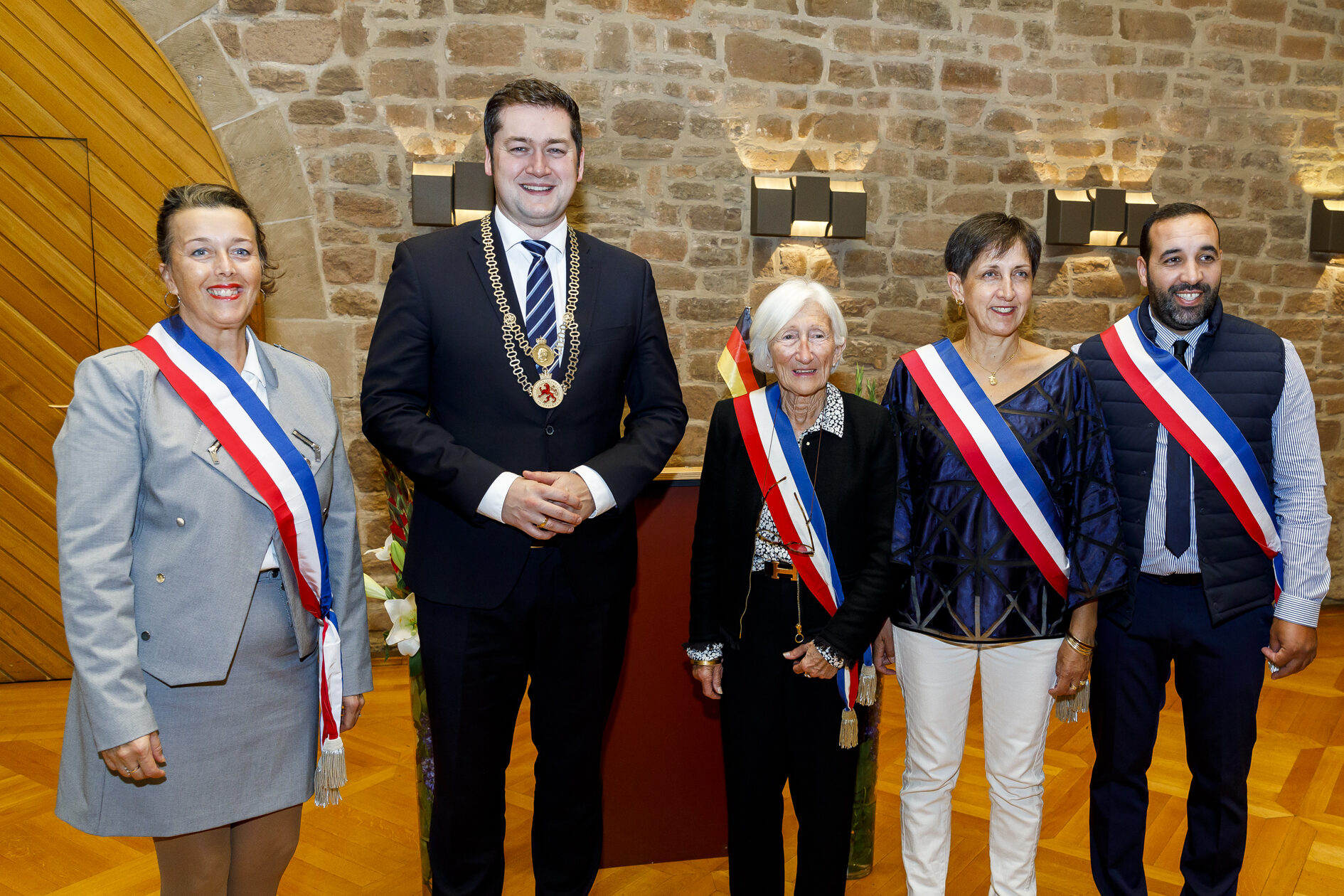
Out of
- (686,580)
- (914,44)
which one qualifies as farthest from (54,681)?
(914,44)

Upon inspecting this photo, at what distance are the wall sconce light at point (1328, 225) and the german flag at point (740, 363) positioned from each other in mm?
4318

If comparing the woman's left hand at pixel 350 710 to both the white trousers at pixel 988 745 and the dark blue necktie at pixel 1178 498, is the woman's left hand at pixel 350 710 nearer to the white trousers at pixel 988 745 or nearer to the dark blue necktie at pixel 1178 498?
the white trousers at pixel 988 745

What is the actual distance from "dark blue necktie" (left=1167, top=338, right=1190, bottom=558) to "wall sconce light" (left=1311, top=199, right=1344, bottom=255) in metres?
3.86

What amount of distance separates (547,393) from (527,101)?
0.52 metres

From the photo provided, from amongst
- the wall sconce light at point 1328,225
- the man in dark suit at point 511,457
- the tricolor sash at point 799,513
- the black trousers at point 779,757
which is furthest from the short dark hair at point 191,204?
the wall sconce light at point 1328,225

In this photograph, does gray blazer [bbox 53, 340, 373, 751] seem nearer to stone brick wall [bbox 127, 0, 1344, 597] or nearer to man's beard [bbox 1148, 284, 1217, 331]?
man's beard [bbox 1148, 284, 1217, 331]

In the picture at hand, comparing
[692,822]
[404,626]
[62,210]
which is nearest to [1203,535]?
[692,822]

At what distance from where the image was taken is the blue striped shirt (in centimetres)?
178

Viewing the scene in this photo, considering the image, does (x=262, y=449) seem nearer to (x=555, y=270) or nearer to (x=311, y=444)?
(x=311, y=444)

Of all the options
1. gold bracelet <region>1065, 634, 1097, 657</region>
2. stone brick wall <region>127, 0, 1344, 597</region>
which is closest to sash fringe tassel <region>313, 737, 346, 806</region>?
gold bracelet <region>1065, 634, 1097, 657</region>

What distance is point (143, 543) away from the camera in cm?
134

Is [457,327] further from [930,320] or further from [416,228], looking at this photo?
[930,320]

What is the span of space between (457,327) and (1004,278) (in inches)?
40.4

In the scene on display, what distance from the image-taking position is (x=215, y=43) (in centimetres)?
344
